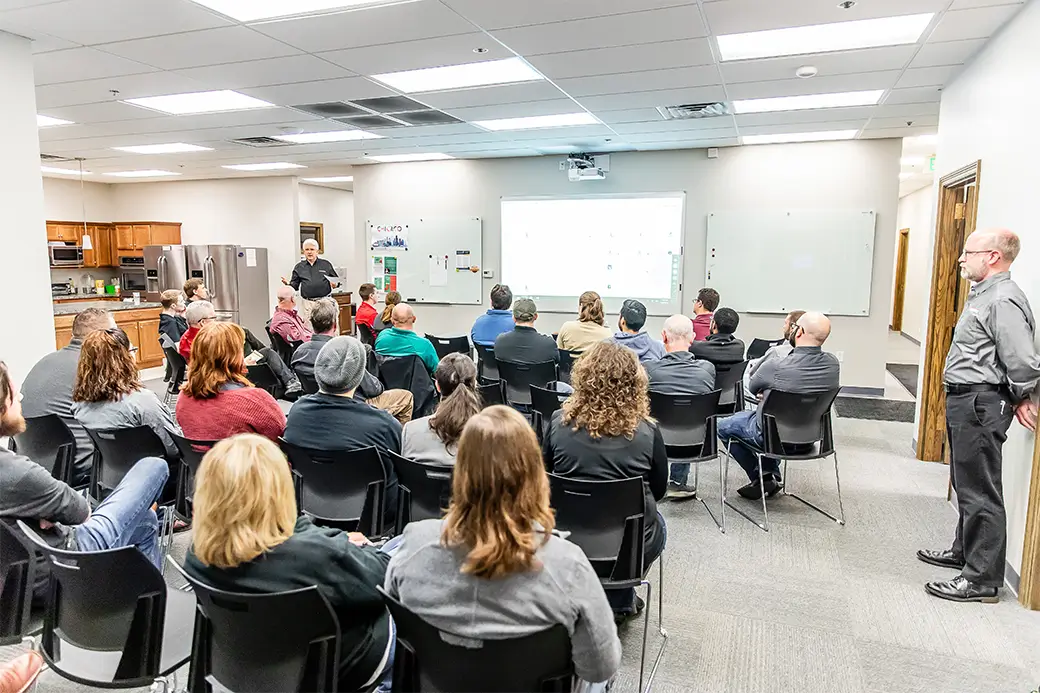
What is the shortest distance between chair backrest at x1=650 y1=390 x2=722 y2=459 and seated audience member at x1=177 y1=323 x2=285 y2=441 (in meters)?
2.07

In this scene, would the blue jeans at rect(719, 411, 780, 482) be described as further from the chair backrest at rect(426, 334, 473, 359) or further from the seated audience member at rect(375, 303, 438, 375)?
the chair backrest at rect(426, 334, 473, 359)

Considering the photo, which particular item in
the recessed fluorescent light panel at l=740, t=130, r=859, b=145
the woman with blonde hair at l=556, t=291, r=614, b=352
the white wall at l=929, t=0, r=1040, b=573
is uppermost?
the recessed fluorescent light panel at l=740, t=130, r=859, b=145

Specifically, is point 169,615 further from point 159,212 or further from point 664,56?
point 159,212

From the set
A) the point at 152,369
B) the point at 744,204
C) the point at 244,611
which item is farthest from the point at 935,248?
the point at 152,369

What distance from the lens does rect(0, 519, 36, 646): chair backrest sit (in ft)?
6.43

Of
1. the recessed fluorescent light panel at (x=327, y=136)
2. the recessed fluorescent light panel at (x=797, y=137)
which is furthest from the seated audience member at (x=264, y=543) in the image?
the recessed fluorescent light panel at (x=797, y=137)

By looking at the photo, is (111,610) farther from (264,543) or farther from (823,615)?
(823,615)

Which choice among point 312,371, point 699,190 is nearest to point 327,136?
point 312,371

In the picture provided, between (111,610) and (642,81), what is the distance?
15.5 feet

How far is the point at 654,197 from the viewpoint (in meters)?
8.24

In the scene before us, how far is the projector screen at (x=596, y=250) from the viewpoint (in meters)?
8.27

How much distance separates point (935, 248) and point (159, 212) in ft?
39.5

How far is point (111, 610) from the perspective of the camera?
1.78 m

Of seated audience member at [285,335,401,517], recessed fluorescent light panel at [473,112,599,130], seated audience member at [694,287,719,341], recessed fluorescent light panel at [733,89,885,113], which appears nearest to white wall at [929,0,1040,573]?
recessed fluorescent light panel at [733,89,885,113]
